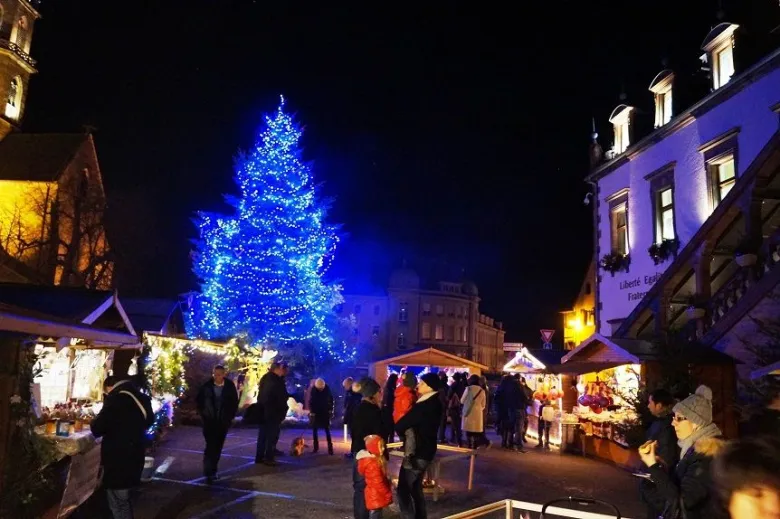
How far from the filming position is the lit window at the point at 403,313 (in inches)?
3059

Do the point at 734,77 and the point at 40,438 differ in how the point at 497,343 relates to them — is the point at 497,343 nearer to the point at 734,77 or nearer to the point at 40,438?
the point at 734,77

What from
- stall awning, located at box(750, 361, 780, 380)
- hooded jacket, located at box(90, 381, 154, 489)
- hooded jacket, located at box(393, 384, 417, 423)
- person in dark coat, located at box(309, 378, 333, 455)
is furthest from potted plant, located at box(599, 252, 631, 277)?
hooded jacket, located at box(90, 381, 154, 489)

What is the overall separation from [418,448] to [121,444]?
3.57 meters

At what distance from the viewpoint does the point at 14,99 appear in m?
40.8

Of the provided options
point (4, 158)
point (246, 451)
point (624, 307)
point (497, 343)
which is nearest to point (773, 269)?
point (624, 307)

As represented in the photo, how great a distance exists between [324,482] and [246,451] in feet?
13.7

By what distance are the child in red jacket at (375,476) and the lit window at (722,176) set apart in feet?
44.1

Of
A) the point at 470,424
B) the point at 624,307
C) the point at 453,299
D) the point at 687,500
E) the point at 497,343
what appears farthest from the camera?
the point at 497,343

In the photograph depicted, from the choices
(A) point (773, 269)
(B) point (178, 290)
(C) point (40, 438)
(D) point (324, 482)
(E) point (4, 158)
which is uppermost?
(E) point (4, 158)

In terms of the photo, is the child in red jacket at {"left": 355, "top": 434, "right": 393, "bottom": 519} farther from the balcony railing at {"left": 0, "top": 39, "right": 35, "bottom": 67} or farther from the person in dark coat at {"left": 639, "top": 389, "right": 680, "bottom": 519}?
the balcony railing at {"left": 0, "top": 39, "right": 35, "bottom": 67}

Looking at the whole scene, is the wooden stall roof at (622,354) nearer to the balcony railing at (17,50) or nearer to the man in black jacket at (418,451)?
the man in black jacket at (418,451)

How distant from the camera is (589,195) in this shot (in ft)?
80.4

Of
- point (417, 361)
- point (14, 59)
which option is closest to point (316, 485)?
point (417, 361)

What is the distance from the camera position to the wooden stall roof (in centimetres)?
1260
